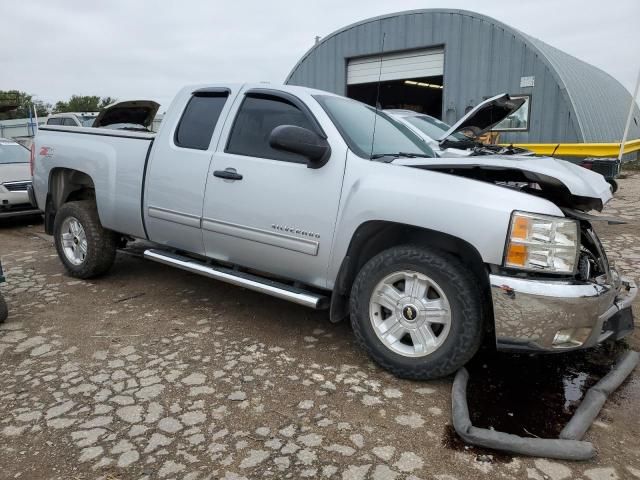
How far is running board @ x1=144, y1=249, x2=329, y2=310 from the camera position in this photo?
137 inches

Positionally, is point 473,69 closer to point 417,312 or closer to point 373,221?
point 373,221

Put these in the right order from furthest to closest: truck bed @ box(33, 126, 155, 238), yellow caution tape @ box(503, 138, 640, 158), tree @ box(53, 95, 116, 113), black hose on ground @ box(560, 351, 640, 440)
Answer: tree @ box(53, 95, 116, 113), yellow caution tape @ box(503, 138, 640, 158), truck bed @ box(33, 126, 155, 238), black hose on ground @ box(560, 351, 640, 440)

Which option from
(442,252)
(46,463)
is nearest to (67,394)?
(46,463)

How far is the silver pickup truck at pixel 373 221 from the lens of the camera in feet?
9.21

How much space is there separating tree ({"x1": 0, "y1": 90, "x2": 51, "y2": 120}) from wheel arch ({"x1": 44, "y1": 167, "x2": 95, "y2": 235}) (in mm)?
16625

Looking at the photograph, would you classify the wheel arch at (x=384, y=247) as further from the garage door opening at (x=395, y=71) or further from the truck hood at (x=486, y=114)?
the garage door opening at (x=395, y=71)

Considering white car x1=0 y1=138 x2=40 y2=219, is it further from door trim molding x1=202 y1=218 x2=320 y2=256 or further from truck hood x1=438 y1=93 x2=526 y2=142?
truck hood x1=438 y1=93 x2=526 y2=142

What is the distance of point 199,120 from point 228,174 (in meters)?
0.75

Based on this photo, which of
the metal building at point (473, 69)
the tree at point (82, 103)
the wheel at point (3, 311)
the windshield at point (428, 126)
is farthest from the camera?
the tree at point (82, 103)

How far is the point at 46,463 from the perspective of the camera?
2.42 m

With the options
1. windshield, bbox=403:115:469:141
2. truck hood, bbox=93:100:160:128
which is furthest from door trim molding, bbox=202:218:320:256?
windshield, bbox=403:115:469:141

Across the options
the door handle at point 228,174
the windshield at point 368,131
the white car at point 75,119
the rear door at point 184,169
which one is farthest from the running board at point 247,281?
the white car at point 75,119

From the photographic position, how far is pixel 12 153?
9.45m

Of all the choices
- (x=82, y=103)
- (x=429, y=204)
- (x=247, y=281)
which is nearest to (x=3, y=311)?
(x=247, y=281)
